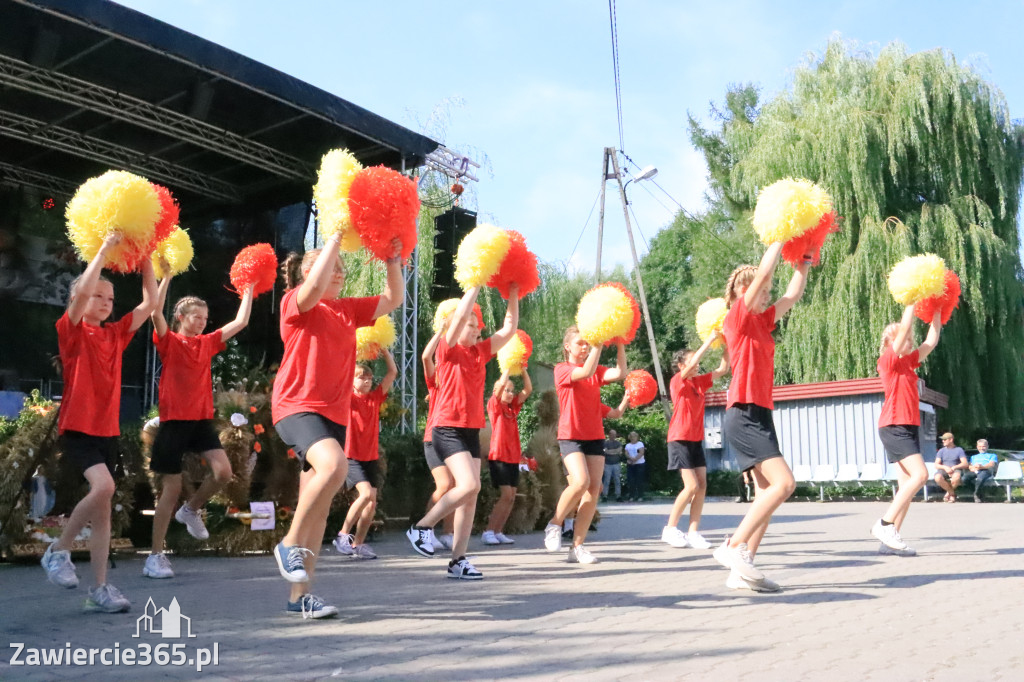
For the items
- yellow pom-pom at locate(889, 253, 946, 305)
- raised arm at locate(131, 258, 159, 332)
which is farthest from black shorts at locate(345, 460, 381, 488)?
yellow pom-pom at locate(889, 253, 946, 305)

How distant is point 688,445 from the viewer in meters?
8.72

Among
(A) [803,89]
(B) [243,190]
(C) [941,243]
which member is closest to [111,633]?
(B) [243,190]

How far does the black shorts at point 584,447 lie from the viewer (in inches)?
300

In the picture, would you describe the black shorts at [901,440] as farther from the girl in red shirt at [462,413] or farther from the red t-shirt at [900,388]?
the girl in red shirt at [462,413]

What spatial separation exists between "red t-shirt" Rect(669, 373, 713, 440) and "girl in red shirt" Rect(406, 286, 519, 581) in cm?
280

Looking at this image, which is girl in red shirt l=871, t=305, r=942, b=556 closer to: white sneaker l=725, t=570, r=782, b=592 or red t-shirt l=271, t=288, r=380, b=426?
white sneaker l=725, t=570, r=782, b=592

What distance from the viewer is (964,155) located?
22297 millimetres

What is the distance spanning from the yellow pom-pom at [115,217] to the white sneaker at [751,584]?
13.1 feet

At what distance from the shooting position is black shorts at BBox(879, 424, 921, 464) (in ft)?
25.6

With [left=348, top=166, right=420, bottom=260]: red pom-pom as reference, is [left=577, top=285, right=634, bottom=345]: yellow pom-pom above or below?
below

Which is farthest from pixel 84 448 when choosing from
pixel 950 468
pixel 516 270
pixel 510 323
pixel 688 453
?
pixel 950 468

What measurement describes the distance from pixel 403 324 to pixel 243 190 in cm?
491

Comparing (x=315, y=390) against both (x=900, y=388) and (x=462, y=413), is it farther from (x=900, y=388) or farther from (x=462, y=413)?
(x=900, y=388)

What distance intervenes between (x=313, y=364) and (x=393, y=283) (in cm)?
58
